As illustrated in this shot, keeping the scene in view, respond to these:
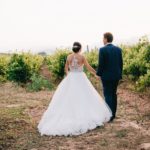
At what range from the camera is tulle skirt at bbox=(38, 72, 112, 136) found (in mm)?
9680

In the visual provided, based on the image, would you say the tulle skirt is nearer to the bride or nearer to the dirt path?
the bride

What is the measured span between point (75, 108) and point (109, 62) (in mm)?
1399

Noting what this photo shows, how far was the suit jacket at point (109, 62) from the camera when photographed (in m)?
10.1

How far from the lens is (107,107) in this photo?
10523mm

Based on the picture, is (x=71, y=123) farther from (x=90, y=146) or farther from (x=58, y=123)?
(x=90, y=146)

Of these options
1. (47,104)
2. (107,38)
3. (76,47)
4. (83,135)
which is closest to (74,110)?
(83,135)

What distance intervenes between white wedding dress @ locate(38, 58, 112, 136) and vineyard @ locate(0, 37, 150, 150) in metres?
0.25

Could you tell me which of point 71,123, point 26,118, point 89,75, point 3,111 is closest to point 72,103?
point 71,123

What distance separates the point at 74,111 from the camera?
9.96m

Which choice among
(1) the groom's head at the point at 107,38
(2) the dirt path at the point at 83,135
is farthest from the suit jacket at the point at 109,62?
(2) the dirt path at the point at 83,135

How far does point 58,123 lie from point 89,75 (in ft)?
38.3

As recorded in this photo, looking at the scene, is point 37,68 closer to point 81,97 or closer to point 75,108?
point 81,97

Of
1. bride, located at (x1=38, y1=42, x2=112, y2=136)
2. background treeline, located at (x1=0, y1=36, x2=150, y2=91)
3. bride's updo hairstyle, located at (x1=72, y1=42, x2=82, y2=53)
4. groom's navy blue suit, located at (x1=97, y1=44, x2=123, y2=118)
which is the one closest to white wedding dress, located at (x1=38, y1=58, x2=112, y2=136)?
bride, located at (x1=38, y1=42, x2=112, y2=136)

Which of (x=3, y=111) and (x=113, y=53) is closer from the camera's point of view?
(x=113, y=53)
